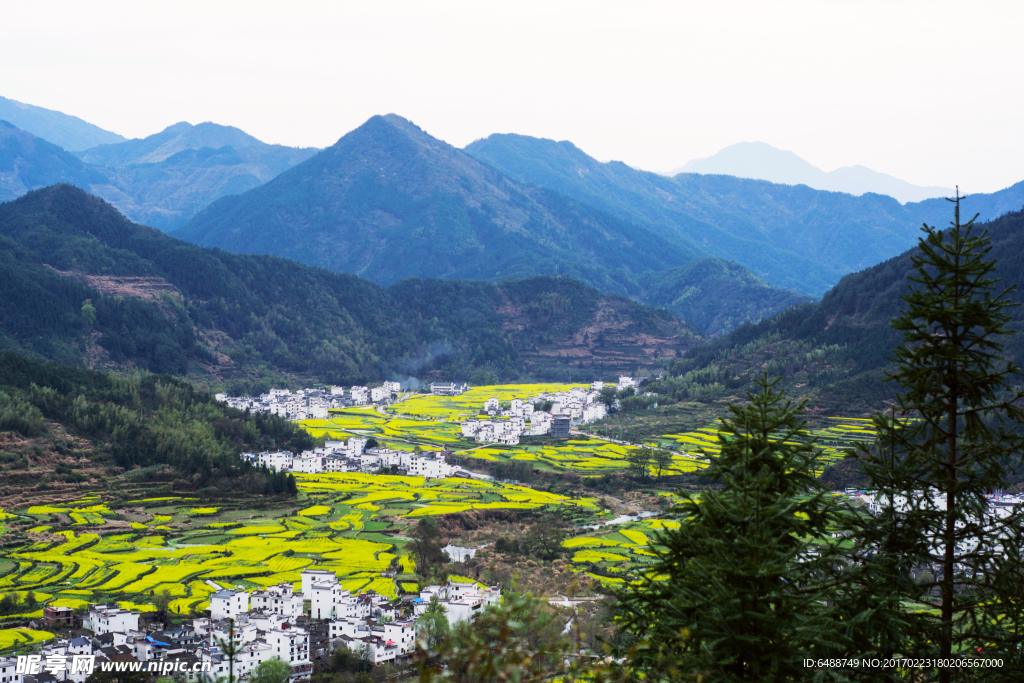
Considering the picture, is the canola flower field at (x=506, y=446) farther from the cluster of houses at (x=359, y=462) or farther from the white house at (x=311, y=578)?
the white house at (x=311, y=578)

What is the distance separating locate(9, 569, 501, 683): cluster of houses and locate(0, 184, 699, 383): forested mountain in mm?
77943

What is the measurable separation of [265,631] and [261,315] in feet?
386

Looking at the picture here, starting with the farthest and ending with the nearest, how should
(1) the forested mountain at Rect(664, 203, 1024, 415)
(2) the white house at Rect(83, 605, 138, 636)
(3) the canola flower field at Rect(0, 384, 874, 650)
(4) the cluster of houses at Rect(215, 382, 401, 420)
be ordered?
(4) the cluster of houses at Rect(215, 382, 401, 420) → (1) the forested mountain at Rect(664, 203, 1024, 415) → (3) the canola flower field at Rect(0, 384, 874, 650) → (2) the white house at Rect(83, 605, 138, 636)

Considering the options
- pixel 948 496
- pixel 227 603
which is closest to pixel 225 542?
pixel 227 603

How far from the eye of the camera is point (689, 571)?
10477 mm

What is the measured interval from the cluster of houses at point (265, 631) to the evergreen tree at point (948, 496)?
47.7ft

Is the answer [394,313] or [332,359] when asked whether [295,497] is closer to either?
[332,359]


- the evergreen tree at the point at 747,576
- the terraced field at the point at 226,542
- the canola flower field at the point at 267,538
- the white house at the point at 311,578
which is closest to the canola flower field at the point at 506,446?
the canola flower field at the point at 267,538

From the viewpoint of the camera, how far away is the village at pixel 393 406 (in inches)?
2699

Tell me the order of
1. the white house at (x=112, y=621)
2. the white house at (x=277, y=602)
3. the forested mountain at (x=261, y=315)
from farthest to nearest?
the forested mountain at (x=261, y=315) → the white house at (x=277, y=602) → the white house at (x=112, y=621)

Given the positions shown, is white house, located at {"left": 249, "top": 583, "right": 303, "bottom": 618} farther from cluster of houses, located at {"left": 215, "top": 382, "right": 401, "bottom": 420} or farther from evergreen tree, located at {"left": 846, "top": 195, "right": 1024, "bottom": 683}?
cluster of houses, located at {"left": 215, "top": 382, "right": 401, "bottom": 420}

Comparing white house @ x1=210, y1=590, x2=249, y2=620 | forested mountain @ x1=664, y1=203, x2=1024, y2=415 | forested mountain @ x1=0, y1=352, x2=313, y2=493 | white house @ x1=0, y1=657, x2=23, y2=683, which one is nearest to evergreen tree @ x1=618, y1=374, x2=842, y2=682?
white house @ x1=0, y1=657, x2=23, y2=683

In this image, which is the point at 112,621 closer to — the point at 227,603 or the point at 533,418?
the point at 227,603

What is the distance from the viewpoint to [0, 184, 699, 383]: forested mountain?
4405 inches
